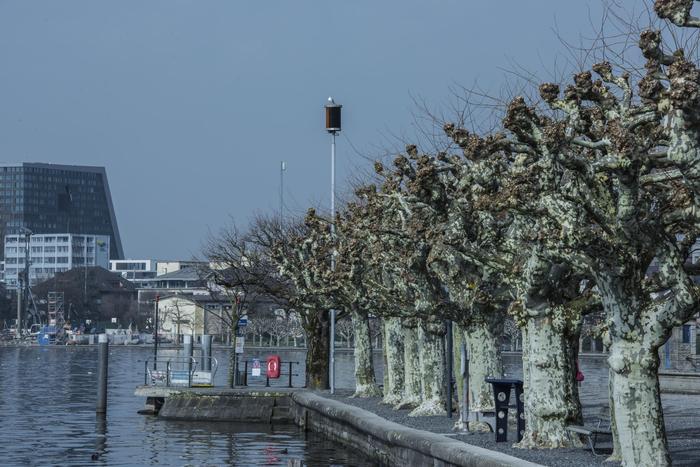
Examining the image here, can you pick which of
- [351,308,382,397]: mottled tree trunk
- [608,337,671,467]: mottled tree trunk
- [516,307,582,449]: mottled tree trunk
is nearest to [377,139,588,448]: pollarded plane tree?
[516,307,582,449]: mottled tree trunk

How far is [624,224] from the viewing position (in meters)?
18.7

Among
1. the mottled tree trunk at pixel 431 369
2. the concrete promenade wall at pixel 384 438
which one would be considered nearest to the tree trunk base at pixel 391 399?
the concrete promenade wall at pixel 384 438

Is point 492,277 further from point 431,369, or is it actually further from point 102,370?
point 102,370

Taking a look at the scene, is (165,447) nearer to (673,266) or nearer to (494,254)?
(494,254)

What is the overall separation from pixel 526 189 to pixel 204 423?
3005cm

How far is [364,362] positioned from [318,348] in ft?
21.9

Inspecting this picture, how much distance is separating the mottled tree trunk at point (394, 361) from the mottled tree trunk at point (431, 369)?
184 inches

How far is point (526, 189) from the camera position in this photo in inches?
883

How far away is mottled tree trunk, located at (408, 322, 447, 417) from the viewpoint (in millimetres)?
36250

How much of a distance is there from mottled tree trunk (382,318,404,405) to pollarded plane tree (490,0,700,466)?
2181 cm

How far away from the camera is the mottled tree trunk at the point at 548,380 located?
2572 centimetres

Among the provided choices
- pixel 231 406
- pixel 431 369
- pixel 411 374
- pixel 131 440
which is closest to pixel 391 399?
pixel 411 374

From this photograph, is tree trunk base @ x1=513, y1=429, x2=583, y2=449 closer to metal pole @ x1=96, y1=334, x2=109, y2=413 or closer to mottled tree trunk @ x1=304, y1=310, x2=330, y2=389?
metal pole @ x1=96, y1=334, x2=109, y2=413

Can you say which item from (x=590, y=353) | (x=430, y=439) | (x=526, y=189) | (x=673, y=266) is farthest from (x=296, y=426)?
(x=590, y=353)
